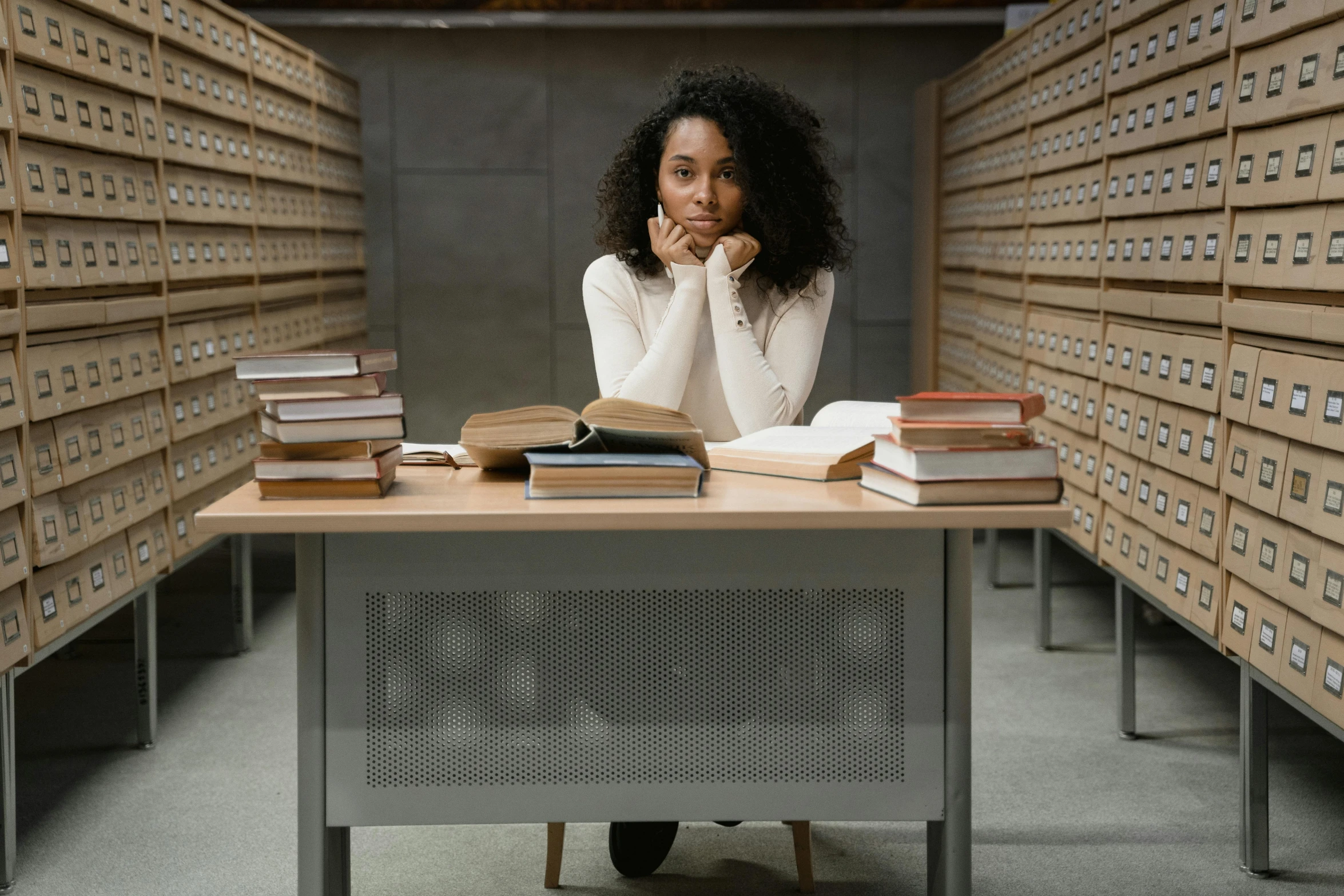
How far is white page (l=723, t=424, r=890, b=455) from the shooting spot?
1.75 m

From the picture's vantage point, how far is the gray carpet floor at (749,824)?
242cm

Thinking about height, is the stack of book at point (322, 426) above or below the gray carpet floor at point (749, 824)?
above

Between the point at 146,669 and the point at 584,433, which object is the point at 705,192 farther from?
the point at 146,669

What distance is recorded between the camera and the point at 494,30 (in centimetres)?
641

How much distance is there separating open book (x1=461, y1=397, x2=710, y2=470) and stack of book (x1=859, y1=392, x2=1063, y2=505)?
276 mm

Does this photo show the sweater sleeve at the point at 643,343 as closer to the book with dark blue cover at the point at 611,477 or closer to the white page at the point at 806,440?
the white page at the point at 806,440

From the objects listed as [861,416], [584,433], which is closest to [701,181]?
[861,416]

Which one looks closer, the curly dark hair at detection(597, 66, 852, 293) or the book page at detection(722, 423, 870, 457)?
the book page at detection(722, 423, 870, 457)

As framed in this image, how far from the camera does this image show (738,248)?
2396 mm

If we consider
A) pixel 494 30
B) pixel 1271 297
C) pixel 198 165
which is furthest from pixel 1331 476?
pixel 494 30

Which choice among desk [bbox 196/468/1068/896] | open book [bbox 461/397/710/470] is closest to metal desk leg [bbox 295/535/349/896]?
desk [bbox 196/468/1068/896]

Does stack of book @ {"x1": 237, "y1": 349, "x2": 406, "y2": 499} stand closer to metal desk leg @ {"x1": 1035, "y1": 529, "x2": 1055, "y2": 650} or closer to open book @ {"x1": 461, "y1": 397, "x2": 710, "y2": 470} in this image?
open book @ {"x1": 461, "y1": 397, "x2": 710, "y2": 470}

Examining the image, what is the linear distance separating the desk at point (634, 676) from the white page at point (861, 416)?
29 centimetres

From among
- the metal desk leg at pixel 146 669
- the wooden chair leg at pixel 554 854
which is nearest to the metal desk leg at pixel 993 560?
the wooden chair leg at pixel 554 854
